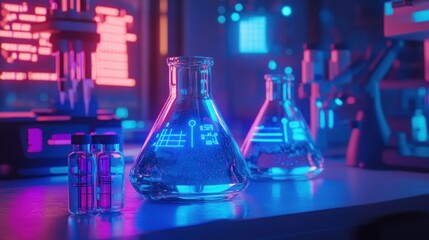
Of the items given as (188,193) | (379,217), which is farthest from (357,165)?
(188,193)

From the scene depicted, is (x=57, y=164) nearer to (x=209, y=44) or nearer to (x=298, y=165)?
(x=298, y=165)

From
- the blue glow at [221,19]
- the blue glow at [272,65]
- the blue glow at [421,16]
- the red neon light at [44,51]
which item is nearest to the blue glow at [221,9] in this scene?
the blue glow at [221,19]

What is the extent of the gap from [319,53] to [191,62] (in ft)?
2.19

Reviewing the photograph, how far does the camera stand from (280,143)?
108 centimetres

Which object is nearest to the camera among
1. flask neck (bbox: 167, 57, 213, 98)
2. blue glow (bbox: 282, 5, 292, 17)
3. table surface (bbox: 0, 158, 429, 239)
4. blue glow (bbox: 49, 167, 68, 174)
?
table surface (bbox: 0, 158, 429, 239)

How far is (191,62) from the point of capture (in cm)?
85

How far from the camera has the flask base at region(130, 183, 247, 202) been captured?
2.60 feet

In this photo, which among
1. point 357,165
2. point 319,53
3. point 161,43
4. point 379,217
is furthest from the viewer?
point 161,43

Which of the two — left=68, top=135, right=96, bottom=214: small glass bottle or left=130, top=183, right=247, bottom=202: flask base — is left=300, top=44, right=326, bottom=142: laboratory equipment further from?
left=68, top=135, right=96, bottom=214: small glass bottle

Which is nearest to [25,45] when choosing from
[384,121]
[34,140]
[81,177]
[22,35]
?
[22,35]

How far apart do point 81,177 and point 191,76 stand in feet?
0.76

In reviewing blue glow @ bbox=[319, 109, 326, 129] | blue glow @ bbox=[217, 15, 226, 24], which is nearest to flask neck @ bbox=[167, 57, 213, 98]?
blue glow @ bbox=[319, 109, 326, 129]

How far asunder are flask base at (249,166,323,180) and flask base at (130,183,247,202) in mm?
240

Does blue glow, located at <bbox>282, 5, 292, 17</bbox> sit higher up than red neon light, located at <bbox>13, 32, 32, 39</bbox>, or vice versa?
blue glow, located at <bbox>282, 5, 292, 17</bbox>
